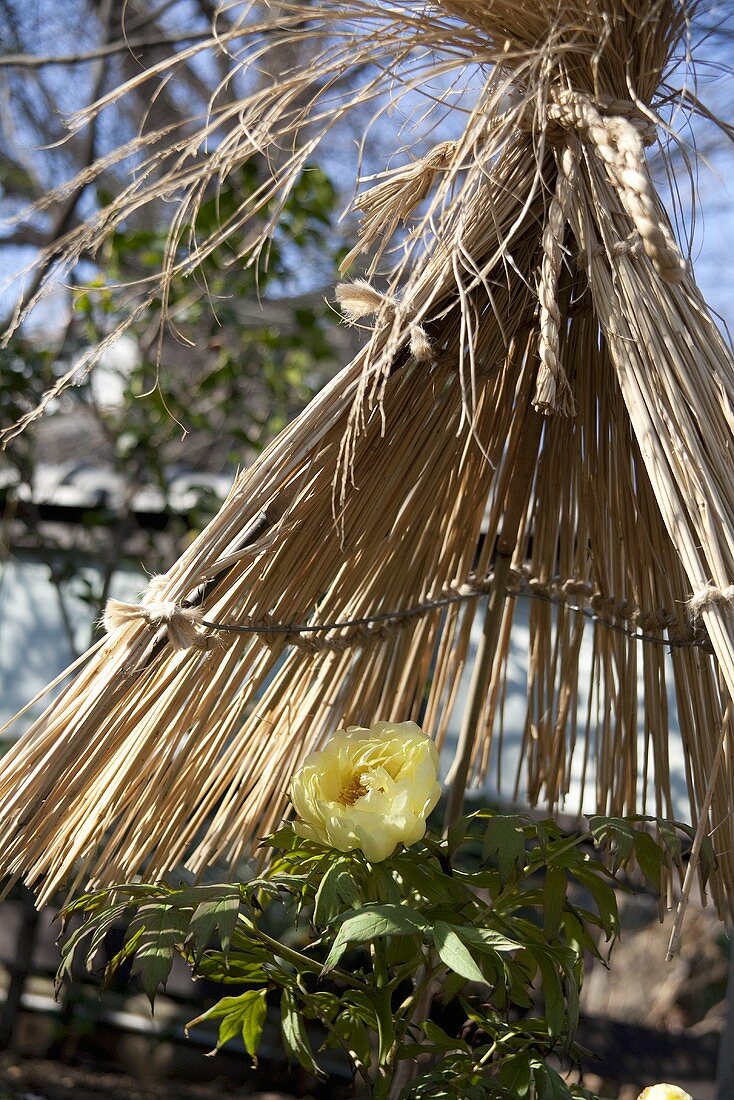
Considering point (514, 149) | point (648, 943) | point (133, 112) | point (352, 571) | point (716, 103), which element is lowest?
point (648, 943)

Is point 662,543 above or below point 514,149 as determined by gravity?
below

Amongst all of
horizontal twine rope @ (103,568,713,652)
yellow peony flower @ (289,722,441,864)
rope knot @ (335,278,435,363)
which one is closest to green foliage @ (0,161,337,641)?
horizontal twine rope @ (103,568,713,652)

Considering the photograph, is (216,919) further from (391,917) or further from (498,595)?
(498,595)

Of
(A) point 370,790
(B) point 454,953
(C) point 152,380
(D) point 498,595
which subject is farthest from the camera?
(C) point 152,380

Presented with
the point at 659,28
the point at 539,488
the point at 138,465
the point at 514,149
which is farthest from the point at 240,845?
the point at 138,465

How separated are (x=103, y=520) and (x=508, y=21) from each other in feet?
5.53

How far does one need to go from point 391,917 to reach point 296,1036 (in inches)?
5.6

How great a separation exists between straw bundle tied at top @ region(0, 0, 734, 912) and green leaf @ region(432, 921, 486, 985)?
18 cm

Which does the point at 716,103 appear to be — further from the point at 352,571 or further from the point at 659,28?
the point at 352,571

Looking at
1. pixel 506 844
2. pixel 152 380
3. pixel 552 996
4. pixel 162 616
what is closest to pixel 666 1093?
pixel 552 996

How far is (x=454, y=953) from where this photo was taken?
57 centimetres

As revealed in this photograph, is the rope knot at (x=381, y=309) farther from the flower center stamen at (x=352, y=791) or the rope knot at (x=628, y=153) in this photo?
the flower center stamen at (x=352, y=791)

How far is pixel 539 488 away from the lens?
104 centimetres

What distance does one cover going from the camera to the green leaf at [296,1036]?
64 cm
